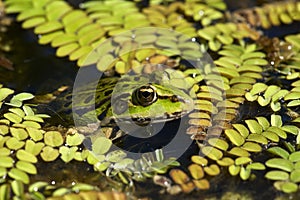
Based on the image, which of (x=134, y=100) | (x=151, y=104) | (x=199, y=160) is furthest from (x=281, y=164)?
(x=134, y=100)

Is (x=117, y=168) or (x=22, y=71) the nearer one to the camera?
(x=117, y=168)

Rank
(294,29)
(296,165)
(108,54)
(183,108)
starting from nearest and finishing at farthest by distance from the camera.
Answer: (296,165), (183,108), (108,54), (294,29)

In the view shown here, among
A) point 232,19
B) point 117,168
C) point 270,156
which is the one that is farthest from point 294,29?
point 117,168

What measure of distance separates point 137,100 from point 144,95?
0.36ft

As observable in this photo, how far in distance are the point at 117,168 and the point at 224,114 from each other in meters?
0.82

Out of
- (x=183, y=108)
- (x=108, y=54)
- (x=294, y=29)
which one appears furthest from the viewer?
(x=294, y=29)

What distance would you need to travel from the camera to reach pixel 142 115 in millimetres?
3680

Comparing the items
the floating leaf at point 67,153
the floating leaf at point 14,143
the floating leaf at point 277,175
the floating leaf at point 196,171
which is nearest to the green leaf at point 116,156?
the floating leaf at point 67,153

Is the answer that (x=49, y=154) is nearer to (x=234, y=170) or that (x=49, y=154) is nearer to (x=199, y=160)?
(x=199, y=160)

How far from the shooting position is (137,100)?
3.66 metres

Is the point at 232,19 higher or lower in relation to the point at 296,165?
higher

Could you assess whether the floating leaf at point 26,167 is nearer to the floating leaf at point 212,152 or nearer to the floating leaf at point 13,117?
the floating leaf at point 13,117

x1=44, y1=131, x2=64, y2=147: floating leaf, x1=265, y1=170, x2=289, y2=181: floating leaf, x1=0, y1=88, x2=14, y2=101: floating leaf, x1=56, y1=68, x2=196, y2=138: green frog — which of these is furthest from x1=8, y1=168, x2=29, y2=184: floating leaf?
x1=265, y1=170, x2=289, y2=181: floating leaf

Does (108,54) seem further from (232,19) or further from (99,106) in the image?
(232,19)
